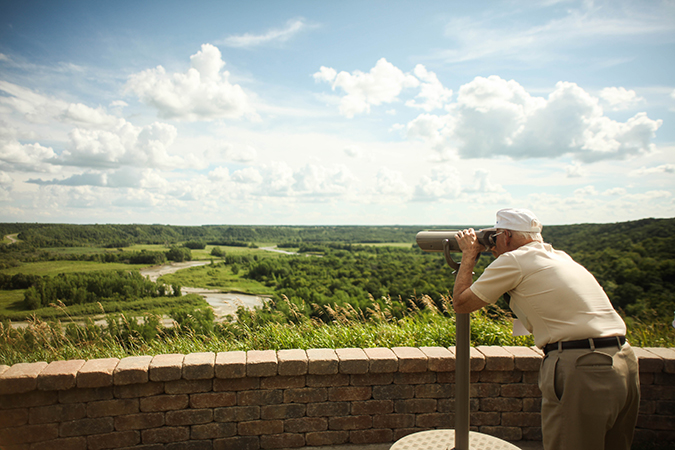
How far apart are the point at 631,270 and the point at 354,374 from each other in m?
24.8

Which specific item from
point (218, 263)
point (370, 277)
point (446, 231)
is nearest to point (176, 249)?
point (218, 263)

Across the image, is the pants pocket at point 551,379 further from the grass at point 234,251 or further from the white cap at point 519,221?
the grass at point 234,251

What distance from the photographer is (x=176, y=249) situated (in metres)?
39.1

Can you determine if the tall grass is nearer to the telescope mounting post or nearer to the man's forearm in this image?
the telescope mounting post

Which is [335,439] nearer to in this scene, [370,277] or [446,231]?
[446,231]

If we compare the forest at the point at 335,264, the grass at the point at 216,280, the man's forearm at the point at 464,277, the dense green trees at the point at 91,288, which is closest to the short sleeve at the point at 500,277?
the man's forearm at the point at 464,277

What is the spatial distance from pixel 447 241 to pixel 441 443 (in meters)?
1.26

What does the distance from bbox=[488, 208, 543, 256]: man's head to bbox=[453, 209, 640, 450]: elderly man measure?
0.23ft

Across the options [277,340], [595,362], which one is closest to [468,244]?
[595,362]

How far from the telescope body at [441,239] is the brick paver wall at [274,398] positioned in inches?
52.5

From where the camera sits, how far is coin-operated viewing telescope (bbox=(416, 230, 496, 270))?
6.73 ft

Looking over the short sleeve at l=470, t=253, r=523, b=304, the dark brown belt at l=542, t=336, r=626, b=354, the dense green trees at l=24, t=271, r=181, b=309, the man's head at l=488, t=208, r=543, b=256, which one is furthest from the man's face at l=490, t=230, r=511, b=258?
the dense green trees at l=24, t=271, r=181, b=309

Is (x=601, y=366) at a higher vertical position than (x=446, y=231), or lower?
lower

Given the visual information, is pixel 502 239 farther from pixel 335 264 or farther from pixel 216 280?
pixel 335 264
